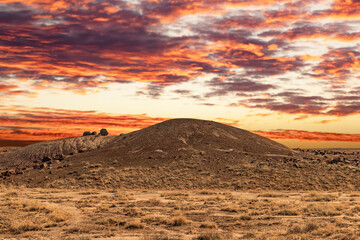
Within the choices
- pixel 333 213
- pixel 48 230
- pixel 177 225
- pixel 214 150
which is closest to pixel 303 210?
pixel 333 213

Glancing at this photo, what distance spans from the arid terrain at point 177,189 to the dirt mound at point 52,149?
0.96 ft

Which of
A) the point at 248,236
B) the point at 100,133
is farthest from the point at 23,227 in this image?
the point at 100,133

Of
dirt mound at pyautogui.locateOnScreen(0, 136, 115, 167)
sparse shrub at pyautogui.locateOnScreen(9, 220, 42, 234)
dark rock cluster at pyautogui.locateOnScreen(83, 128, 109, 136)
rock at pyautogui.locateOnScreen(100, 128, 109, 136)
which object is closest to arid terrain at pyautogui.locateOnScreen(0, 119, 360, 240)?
sparse shrub at pyautogui.locateOnScreen(9, 220, 42, 234)

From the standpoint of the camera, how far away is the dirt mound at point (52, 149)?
68.8m

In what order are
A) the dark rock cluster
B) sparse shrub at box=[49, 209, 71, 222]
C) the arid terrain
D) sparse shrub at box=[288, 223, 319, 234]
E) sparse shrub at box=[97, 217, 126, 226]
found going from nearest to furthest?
sparse shrub at box=[288, 223, 319, 234] < the arid terrain < sparse shrub at box=[97, 217, 126, 226] < sparse shrub at box=[49, 209, 71, 222] < the dark rock cluster

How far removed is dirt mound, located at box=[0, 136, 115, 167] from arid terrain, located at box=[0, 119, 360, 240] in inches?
11.5

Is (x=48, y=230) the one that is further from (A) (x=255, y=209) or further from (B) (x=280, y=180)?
(B) (x=280, y=180)

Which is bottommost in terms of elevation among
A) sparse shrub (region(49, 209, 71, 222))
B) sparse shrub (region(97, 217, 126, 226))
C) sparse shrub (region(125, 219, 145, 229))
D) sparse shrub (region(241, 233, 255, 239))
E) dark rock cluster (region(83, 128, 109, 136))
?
sparse shrub (region(49, 209, 71, 222))

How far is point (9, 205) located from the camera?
2817 centimetres

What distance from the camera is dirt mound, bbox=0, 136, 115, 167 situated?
68.8 meters

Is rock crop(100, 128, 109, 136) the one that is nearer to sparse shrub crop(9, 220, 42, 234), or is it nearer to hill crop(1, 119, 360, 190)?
hill crop(1, 119, 360, 190)

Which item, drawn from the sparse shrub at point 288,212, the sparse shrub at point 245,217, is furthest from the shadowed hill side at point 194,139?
the sparse shrub at point 245,217

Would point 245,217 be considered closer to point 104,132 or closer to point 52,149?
point 52,149

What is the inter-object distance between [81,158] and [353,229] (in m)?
47.0
